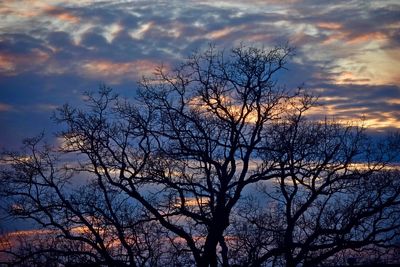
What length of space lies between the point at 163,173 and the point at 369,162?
785cm

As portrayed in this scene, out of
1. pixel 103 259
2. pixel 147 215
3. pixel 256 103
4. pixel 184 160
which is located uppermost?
pixel 256 103

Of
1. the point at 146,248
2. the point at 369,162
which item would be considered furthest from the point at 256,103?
the point at 146,248

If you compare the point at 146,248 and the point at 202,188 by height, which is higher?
the point at 202,188

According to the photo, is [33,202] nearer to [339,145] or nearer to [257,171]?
[257,171]

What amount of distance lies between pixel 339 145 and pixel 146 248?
8.55 meters

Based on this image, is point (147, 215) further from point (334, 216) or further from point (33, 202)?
point (334, 216)

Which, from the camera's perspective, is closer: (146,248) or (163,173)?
(163,173)

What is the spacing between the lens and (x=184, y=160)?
787 inches

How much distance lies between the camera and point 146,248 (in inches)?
823

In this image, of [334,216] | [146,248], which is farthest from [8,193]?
[334,216]

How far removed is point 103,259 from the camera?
2003cm

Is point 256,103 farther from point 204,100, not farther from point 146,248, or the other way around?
point 146,248

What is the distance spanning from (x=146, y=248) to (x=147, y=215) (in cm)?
166

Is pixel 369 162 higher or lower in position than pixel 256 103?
lower
